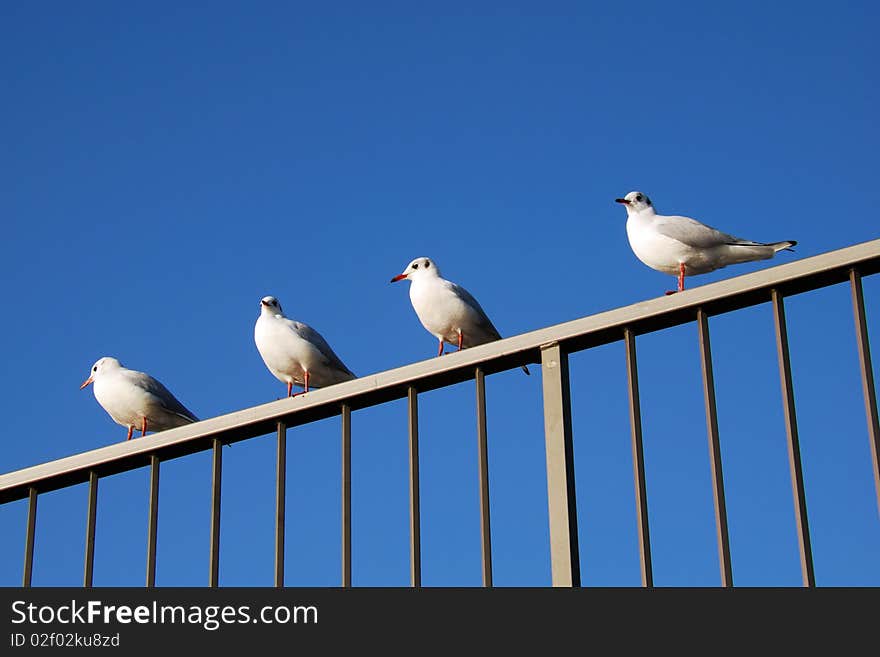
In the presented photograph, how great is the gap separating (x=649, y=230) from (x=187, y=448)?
4604 millimetres

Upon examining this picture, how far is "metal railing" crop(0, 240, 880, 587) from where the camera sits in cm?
386

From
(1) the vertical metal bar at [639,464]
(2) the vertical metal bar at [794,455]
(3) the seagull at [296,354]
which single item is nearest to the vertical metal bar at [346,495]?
(1) the vertical metal bar at [639,464]

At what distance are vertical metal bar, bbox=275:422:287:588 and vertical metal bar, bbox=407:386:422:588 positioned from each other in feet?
1.48

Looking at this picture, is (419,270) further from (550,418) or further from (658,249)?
(550,418)

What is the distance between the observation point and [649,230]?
880 cm

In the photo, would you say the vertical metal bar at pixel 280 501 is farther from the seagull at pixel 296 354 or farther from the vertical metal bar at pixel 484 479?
the seagull at pixel 296 354

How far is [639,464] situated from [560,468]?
0.97 ft

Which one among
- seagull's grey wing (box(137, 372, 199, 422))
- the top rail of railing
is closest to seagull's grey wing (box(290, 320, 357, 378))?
seagull's grey wing (box(137, 372, 199, 422))

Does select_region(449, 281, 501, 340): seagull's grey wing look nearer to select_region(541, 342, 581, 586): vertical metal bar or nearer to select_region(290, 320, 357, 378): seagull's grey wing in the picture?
select_region(290, 320, 357, 378): seagull's grey wing

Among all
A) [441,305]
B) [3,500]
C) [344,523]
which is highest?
[441,305]
